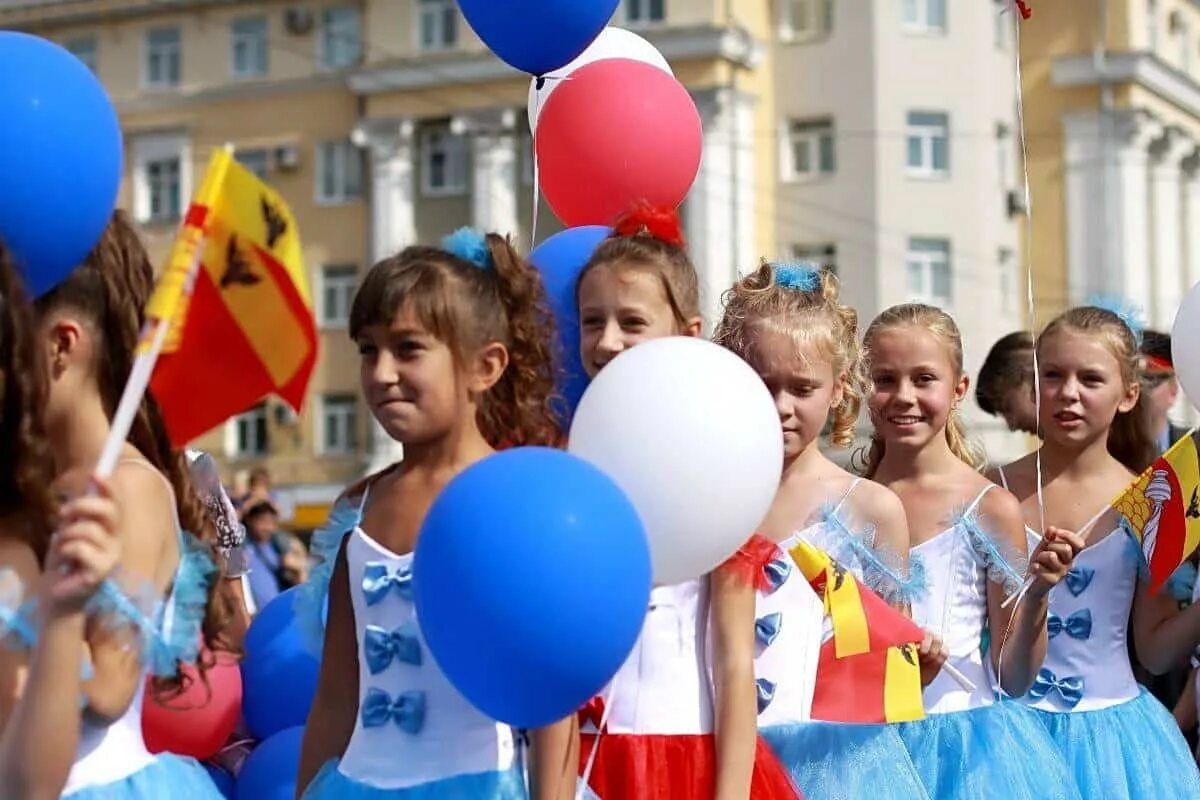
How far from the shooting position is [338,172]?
31.9 metres

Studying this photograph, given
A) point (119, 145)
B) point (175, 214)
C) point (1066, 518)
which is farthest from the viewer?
point (175, 214)

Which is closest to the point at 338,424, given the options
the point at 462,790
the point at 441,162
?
the point at 441,162

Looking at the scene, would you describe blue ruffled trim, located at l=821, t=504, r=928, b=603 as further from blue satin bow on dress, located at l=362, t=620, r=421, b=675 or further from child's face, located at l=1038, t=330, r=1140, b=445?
blue satin bow on dress, located at l=362, t=620, r=421, b=675

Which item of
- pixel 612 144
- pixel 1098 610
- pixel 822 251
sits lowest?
pixel 1098 610

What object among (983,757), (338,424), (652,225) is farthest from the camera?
Answer: (338,424)

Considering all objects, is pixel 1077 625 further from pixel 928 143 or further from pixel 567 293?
pixel 928 143

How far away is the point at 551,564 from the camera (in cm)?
278

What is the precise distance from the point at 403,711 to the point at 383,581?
0.22 metres

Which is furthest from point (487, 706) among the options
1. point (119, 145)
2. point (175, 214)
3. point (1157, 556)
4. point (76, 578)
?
point (175, 214)

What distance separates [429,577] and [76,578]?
1.82 feet

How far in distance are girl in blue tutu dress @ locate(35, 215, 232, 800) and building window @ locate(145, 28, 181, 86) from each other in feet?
102

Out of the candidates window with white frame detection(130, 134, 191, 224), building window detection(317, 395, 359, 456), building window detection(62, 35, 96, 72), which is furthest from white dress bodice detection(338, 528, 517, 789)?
building window detection(62, 35, 96, 72)

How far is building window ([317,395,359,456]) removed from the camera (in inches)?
1238

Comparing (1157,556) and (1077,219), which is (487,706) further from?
(1077,219)
